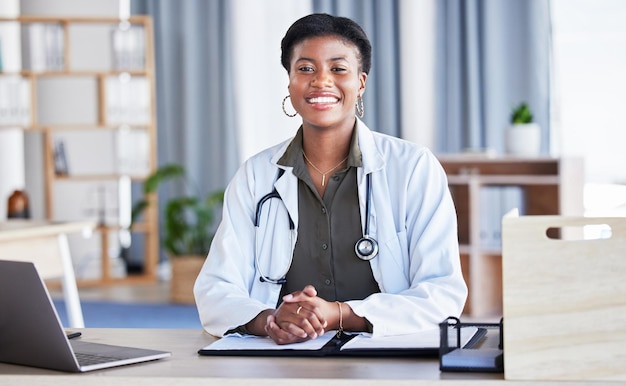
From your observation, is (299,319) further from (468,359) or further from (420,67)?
(420,67)

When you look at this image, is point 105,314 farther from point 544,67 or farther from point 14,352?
point 14,352

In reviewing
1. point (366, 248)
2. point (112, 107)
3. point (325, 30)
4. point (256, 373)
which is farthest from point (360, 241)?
point (112, 107)

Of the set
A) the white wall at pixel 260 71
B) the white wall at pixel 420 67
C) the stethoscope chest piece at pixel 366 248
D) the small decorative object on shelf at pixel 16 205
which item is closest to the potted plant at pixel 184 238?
the white wall at pixel 260 71

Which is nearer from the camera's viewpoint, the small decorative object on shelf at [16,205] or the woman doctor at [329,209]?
the woman doctor at [329,209]

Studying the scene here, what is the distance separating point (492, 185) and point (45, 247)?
2.88m

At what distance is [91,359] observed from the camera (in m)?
1.70

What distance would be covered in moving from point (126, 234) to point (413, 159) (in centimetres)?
581

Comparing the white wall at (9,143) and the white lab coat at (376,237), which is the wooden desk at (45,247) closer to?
the white lab coat at (376,237)

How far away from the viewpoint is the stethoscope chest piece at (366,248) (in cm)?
222

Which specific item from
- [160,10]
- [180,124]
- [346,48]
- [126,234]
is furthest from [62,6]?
[346,48]

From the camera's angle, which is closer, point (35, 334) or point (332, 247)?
point (35, 334)

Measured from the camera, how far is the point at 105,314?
20.1ft

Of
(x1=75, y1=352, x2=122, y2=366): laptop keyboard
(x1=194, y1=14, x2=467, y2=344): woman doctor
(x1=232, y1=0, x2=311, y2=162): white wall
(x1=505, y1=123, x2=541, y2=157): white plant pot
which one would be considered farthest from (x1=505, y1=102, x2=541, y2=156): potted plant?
(x1=75, y1=352, x2=122, y2=366): laptop keyboard

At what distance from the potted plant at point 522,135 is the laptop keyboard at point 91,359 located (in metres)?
4.42
